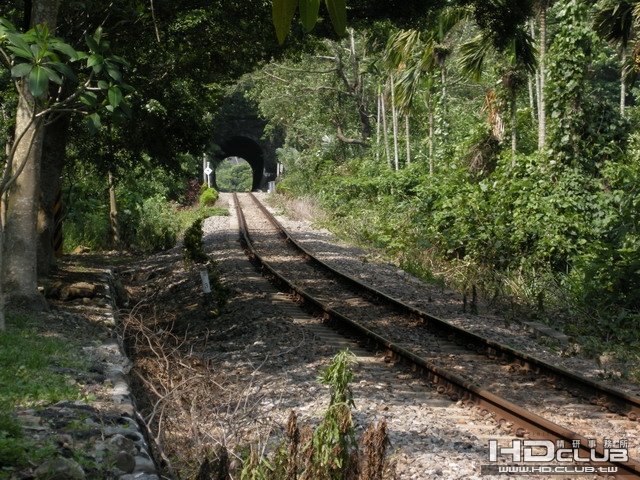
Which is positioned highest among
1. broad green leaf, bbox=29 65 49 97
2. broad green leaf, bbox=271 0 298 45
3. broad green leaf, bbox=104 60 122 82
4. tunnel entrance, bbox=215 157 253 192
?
tunnel entrance, bbox=215 157 253 192

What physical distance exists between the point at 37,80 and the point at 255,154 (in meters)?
65.3

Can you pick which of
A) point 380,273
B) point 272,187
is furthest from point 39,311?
point 272,187

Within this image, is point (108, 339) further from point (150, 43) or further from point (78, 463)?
point (150, 43)

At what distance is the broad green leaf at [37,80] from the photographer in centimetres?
562

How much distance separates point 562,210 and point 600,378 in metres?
7.17

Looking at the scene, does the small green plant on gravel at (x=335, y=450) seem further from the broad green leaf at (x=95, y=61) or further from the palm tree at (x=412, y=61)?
the palm tree at (x=412, y=61)

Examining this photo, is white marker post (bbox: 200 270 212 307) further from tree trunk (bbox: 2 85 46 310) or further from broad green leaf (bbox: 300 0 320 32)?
broad green leaf (bbox: 300 0 320 32)

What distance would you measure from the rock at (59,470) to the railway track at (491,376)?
3463 millimetres

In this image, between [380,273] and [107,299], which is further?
[380,273]

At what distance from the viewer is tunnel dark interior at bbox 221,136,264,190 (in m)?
66.6

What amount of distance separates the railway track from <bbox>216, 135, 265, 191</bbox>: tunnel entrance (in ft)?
173

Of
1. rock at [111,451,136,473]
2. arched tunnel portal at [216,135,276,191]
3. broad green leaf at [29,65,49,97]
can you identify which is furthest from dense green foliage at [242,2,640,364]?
arched tunnel portal at [216,135,276,191]

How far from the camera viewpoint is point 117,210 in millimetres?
21984

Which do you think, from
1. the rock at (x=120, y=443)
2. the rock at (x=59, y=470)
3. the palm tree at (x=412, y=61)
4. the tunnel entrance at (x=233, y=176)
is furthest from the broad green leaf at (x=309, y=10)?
the tunnel entrance at (x=233, y=176)
